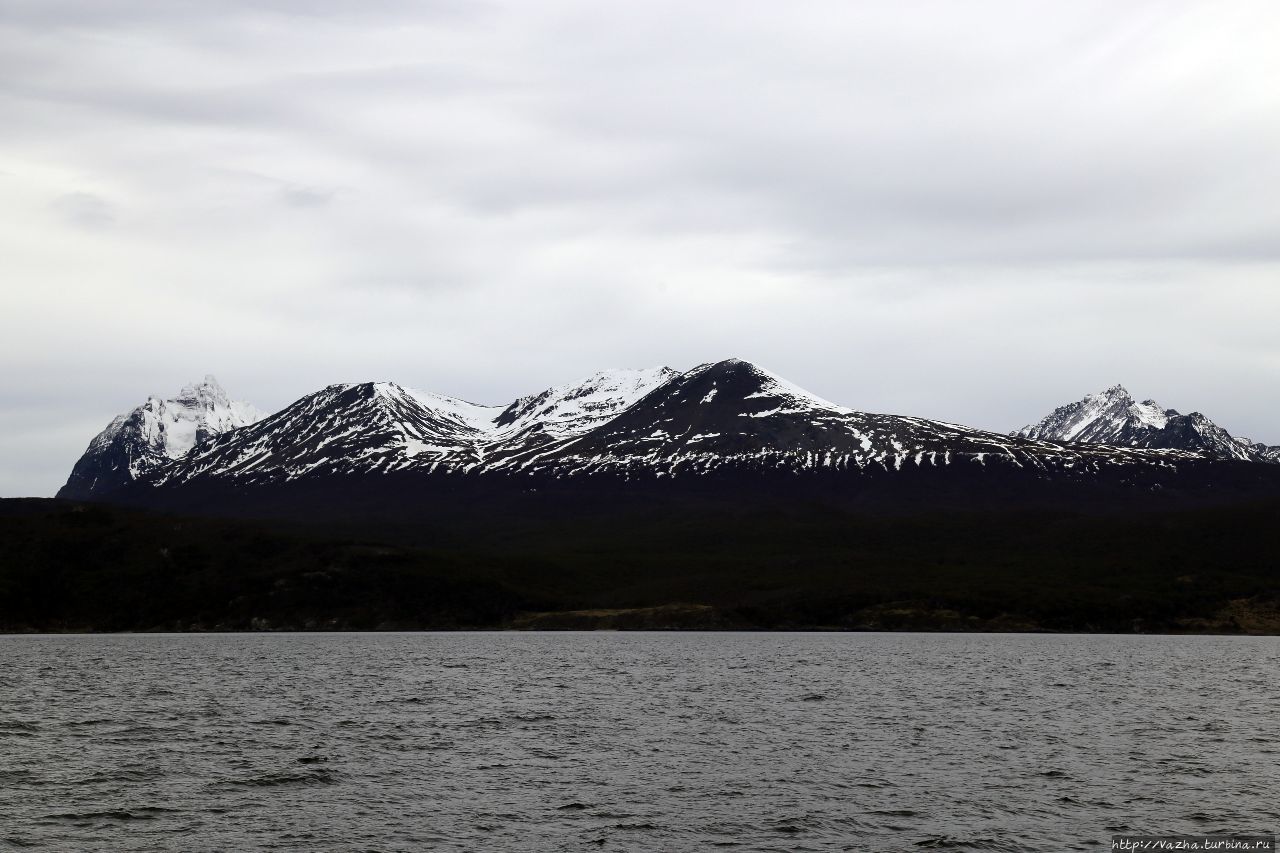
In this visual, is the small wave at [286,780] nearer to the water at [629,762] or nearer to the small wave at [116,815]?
the water at [629,762]

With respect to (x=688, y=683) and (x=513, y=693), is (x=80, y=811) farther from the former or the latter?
(x=688, y=683)

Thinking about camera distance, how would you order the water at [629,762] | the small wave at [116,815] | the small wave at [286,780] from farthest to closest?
the small wave at [286,780] → the small wave at [116,815] → the water at [629,762]

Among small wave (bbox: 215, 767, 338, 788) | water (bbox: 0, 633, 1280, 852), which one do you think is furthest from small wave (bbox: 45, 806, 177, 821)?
small wave (bbox: 215, 767, 338, 788)

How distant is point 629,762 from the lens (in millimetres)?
74188

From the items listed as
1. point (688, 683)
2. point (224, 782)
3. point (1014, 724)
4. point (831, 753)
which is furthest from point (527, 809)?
point (688, 683)

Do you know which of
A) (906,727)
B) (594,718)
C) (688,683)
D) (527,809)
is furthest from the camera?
(688,683)

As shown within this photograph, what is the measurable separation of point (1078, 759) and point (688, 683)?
61740 mm

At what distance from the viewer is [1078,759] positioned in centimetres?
7512

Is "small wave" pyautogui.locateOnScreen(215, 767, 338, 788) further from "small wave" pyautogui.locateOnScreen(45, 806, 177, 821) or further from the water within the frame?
"small wave" pyautogui.locateOnScreen(45, 806, 177, 821)

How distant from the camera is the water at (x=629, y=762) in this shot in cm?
5409

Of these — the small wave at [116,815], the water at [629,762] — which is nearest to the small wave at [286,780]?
the water at [629,762]

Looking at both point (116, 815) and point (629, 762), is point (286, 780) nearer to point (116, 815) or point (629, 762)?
point (116, 815)

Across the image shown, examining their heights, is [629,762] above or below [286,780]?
above

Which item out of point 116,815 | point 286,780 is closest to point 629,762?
point 286,780
